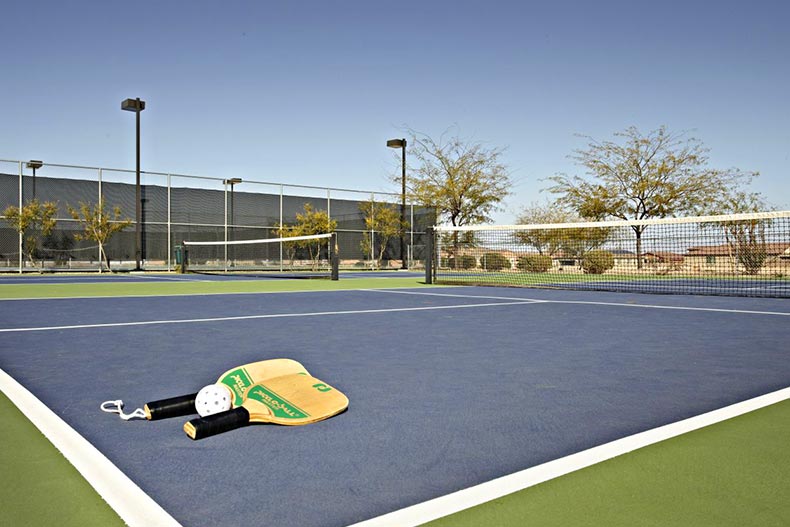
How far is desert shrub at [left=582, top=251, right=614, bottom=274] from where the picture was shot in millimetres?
23922

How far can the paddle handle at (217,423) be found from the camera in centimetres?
262

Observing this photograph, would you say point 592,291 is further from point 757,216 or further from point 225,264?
point 225,264

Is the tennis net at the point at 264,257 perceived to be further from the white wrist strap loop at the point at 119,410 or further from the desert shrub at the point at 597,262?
the white wrist strap loop at the point at 119,410

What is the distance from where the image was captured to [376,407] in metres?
3.14

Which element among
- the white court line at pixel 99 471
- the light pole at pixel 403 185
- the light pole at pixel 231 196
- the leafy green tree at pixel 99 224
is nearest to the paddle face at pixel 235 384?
the white court line at pixel 99 471

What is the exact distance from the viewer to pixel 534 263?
2431 cm

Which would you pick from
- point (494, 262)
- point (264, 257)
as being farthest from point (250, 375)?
point (264, 257)

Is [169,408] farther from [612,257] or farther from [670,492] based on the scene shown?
[612,257]

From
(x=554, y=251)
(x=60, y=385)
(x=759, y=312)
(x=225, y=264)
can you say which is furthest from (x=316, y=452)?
(x=225, y=264)

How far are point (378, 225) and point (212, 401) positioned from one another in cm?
3055

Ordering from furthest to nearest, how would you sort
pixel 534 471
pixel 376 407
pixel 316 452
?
pixel 376 407, pixel 316 452, pixel 534 471

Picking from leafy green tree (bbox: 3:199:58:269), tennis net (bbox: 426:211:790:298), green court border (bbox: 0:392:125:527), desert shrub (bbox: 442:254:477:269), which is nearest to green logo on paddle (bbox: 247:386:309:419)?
green court border (bbox: 0:392:125:527)

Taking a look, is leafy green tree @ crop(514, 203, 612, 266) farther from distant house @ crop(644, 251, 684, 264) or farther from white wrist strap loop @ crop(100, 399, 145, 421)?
white wrist strap loop @ crop(100, 399, 145, 421)

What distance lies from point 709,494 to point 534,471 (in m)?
0.54
